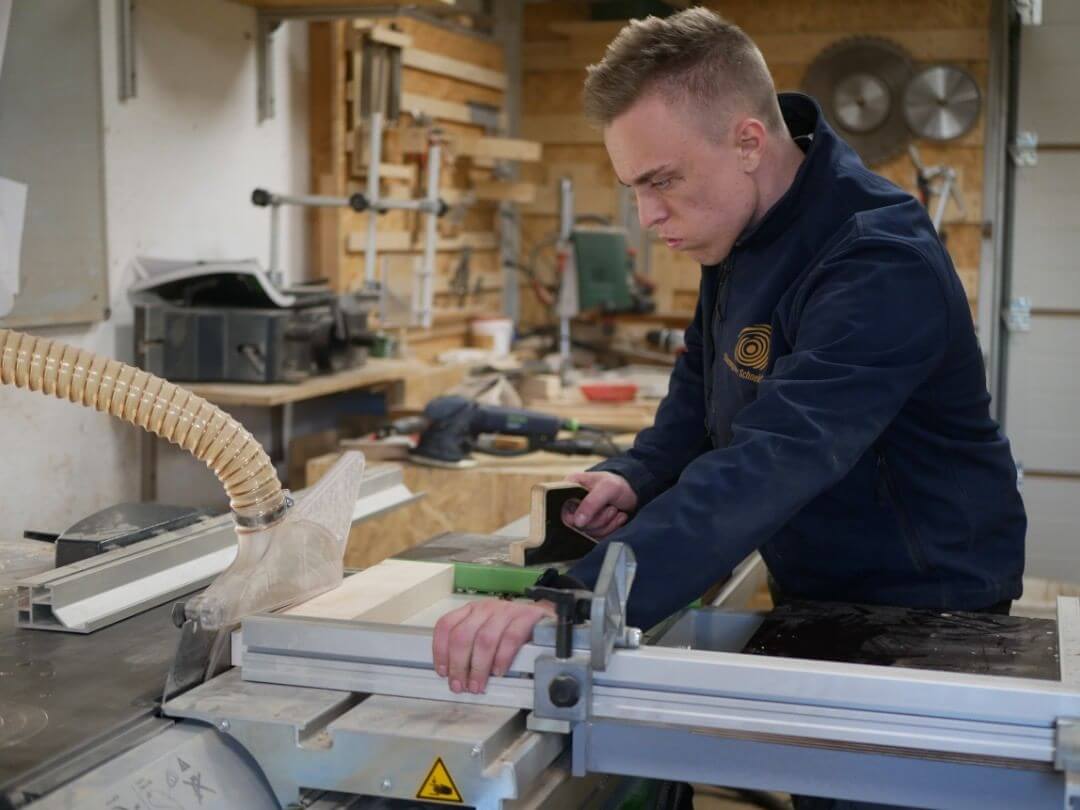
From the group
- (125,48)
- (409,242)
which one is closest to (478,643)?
(125,48)

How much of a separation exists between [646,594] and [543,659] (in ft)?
0.44

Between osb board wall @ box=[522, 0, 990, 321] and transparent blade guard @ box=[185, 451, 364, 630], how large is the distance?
403cm

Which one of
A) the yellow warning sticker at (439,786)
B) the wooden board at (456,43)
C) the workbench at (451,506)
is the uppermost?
the wooden board at (456,43)

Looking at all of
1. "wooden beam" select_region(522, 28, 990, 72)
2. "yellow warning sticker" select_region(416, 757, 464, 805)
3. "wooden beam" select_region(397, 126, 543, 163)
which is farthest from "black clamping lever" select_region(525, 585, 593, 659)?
"wooden beam" select_region(522, 28, 990, 72)

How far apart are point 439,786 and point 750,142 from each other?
85 centimetres

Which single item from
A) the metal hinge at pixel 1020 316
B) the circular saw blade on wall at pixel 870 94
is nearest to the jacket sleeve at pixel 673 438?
the metal hinge at pixel 1020 316

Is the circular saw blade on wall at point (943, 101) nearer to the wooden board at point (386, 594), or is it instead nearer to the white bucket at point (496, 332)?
the white bucket at point (496, 332)

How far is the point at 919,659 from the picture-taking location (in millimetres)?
1349

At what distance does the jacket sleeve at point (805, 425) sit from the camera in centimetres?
124

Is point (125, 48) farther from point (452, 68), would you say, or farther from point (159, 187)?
point (452, 68)

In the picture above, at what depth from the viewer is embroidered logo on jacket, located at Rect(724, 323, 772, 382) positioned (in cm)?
156

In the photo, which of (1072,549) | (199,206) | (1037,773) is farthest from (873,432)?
(1072,549)

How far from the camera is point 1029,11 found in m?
4.24

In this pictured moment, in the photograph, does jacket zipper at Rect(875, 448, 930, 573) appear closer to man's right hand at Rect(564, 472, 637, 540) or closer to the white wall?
man's right hand at Rect(564, 472, 637, 540)
